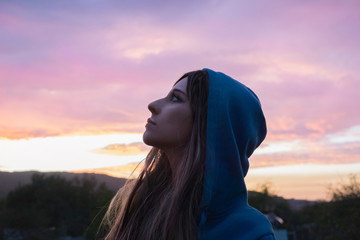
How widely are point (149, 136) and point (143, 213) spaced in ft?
1.82

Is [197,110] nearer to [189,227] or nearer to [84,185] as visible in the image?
[189,227]

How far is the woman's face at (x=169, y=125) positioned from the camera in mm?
2377

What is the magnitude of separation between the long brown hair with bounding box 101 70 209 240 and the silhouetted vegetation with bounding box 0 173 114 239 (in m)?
32.3

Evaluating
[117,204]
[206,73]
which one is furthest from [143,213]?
[206,73]

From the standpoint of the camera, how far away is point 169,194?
2.48m

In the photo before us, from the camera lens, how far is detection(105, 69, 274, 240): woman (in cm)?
223

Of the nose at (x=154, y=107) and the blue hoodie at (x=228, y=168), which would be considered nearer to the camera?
the blue hoodie at (x=228, y=168)

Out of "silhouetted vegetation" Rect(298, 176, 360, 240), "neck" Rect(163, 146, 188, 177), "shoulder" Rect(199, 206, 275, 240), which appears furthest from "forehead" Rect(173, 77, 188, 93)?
"silhouetted vegetation" Rect(298, 176, 360, 240)

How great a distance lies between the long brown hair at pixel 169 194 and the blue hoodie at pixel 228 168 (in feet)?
0.21

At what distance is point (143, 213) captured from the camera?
266 centimetres

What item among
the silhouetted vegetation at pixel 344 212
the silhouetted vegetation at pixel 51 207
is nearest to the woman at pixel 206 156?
the silhouetted vegetation at pixel 344 212

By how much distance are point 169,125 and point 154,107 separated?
5.8 inches

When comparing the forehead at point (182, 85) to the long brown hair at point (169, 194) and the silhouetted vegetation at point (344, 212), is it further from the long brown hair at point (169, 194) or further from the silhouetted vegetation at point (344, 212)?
the silhouetted vegetation at point (344, 212)

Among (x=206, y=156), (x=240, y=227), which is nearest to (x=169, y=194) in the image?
(x=206, y=156)
